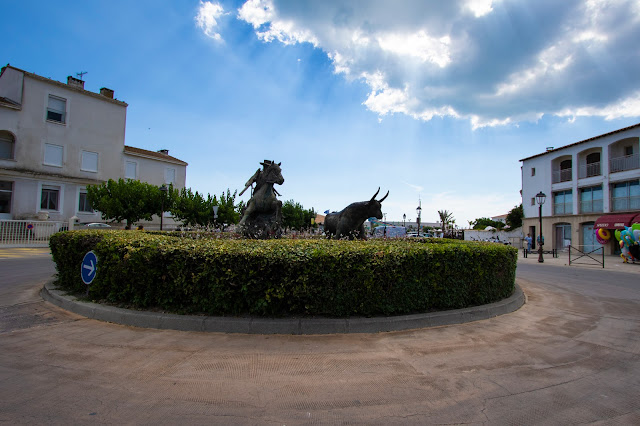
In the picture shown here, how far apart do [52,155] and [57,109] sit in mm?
3874

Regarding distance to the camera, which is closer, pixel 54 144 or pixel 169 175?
pixel 54 144

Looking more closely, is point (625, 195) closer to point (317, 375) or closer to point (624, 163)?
point (624, 163)

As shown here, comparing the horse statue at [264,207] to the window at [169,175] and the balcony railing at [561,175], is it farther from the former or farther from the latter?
the balcony railing at [561,175]

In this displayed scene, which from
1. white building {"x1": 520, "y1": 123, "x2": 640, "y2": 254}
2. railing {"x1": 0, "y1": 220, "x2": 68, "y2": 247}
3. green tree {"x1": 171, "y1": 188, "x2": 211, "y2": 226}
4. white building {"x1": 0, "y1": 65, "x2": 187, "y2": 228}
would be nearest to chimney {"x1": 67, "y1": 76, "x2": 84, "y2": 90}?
white building {"x1": 0, "y1": 65, "x2": 187, "y2": 228}

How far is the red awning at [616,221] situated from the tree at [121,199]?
110 ft

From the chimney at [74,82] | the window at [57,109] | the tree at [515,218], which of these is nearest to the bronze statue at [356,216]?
the window at [57,109]

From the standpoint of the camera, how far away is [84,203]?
1144 inches

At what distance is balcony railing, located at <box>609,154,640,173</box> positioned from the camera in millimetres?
24547

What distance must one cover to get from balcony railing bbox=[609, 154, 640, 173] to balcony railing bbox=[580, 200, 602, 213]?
9.09ft

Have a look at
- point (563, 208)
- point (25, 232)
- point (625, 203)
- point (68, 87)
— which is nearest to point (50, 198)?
point (25, 232)

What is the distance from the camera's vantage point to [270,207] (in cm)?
888

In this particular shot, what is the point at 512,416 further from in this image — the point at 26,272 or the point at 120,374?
the point at 26,272

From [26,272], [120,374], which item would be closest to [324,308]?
[120,374]

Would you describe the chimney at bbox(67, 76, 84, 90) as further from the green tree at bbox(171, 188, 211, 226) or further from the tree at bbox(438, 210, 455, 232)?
the tree at bbox(438, 210, 455, 232)
